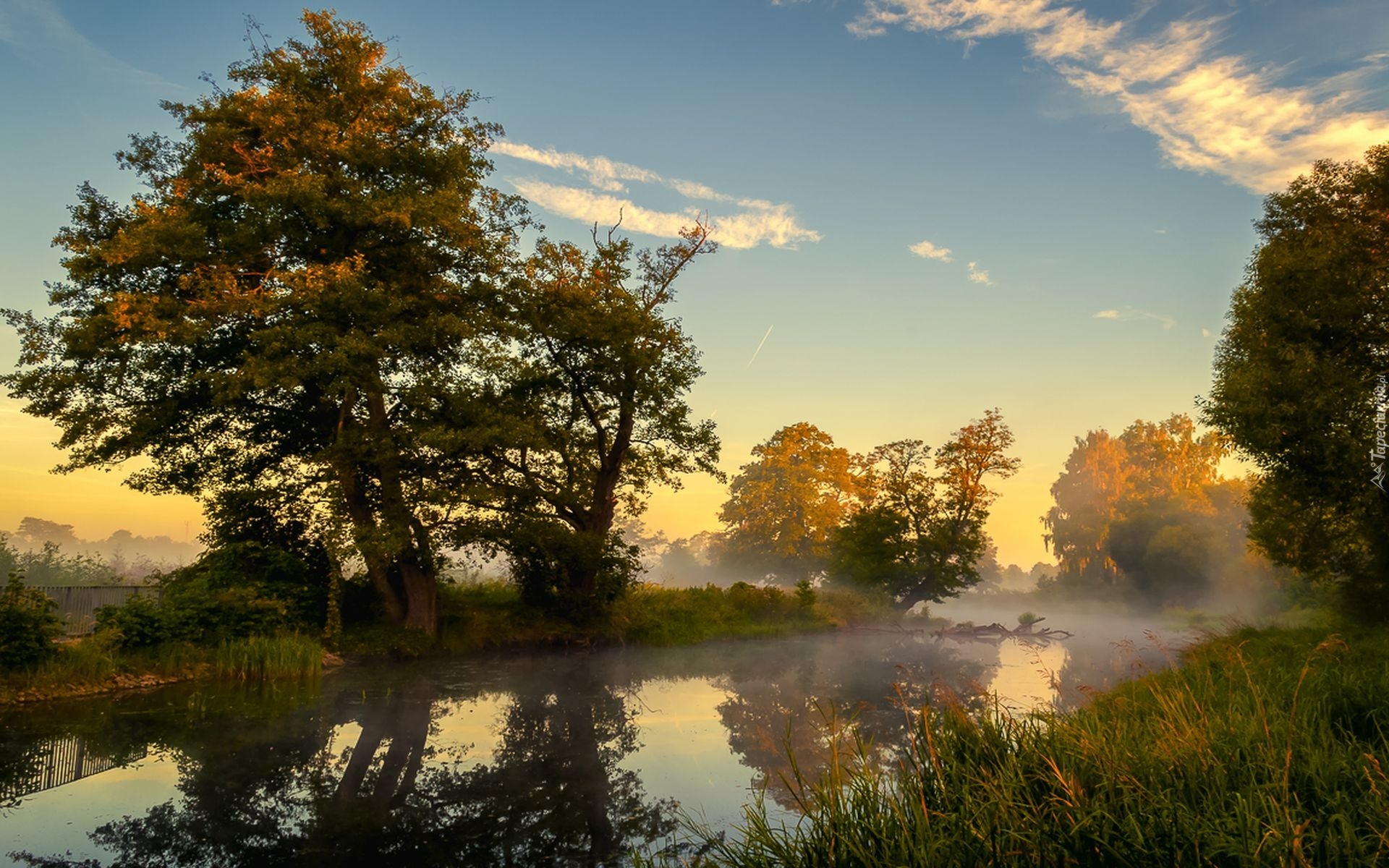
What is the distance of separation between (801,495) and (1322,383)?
1691 inches

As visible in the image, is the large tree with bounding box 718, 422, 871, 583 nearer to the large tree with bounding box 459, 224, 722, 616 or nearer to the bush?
the large tree with bounding box 459, 224, 722, 616

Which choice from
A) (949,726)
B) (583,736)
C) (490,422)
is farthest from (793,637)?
(949,726)

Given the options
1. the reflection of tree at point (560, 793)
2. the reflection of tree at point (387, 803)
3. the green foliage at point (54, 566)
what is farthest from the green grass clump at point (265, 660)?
the green foliage at point (54, 566)

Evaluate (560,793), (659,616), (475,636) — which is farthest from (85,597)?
(560,793)

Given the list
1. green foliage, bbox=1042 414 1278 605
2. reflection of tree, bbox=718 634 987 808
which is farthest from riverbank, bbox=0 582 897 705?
green foliage, bbox=1042 414 1278 605

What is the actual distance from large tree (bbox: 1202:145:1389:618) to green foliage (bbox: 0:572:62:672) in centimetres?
2718

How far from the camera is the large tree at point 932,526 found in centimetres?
4319

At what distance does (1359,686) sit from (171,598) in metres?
22.8

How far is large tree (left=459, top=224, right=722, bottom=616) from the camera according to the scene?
87.4 feet

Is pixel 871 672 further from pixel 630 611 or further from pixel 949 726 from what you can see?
pixel 949 726

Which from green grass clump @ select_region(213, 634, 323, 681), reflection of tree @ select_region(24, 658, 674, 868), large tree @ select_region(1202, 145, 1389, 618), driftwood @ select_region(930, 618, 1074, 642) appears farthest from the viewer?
driftwood @ select_region(930, 618, 1074, 642)

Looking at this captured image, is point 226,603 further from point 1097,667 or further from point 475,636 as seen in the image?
point 1097,667

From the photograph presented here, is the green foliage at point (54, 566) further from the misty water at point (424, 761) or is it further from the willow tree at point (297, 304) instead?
the misty water at point (424, 761)

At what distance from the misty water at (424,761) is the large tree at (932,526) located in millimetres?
22947
